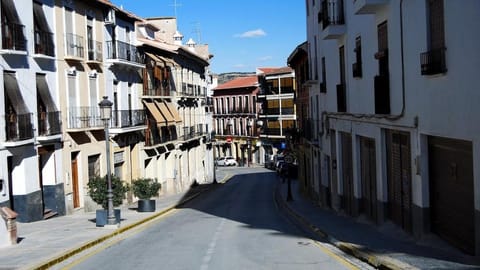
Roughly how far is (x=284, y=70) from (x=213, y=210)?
44.7 metres

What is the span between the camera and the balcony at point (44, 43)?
23.8 m

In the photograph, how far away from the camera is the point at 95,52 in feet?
98.4

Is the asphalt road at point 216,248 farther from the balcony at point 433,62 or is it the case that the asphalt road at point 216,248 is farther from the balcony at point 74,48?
the balcony at point 74,48

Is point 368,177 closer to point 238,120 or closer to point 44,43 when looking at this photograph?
point 44,43

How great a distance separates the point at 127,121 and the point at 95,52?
5186 millimetres

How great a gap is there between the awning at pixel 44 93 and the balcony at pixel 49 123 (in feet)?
0.98

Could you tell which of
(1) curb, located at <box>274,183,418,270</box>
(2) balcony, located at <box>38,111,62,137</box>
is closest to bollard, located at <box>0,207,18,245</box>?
Result: (1) curb, located at <box>274,183,418,270</box>

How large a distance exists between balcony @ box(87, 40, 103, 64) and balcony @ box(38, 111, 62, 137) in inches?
182

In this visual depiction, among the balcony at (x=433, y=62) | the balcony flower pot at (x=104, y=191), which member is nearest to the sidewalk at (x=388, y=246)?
the balcony at (x=433, y=62)

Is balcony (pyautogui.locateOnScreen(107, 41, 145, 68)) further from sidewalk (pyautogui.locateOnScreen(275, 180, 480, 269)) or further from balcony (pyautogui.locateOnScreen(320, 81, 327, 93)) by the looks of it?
sidewalk (pyautogui.locateOnScreen(275, 180, 480, 269))

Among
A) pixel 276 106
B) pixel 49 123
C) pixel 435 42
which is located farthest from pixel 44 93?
pixel 276 106

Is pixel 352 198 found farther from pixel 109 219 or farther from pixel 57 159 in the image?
pixel 57 159

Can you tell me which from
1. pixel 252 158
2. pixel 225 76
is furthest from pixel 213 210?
pixel 225 76

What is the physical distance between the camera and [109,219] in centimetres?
2020
